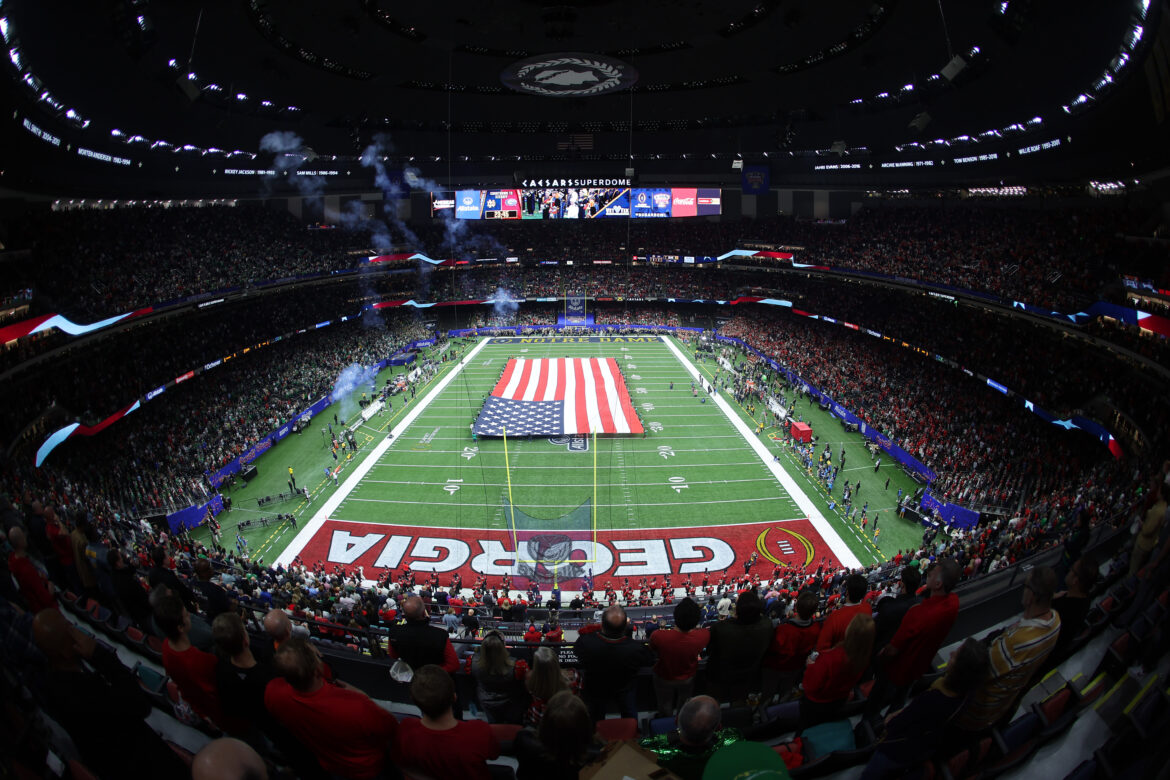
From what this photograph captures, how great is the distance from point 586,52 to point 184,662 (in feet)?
72.2

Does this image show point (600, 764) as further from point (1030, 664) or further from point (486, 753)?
point (1030, 664)

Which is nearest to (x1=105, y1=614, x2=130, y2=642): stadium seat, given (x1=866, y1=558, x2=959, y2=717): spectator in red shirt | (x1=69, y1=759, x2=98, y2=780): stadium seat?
(x1=69, y1=759, x2=98, y2=780): stadium seat

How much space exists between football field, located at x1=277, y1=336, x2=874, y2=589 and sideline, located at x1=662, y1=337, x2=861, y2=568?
0.26 ft

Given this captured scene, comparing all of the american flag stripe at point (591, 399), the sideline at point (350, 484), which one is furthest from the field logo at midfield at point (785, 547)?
the sideline at point (350, 484)

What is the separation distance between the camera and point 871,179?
48125 millimetres

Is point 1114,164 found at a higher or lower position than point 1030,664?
higher

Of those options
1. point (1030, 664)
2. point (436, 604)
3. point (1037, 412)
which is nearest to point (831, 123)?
point (1037, 412)

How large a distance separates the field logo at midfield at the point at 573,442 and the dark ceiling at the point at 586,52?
55.8ft

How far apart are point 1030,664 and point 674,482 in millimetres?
21558

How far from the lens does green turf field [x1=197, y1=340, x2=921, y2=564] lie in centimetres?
2225

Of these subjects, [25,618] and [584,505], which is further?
[584,505]

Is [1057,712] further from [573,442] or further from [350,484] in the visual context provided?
[573,442]

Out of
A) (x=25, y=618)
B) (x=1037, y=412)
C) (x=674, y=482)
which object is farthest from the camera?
(x=674, y=482)

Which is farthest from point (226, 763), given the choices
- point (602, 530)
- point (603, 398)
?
point (603, 398)
